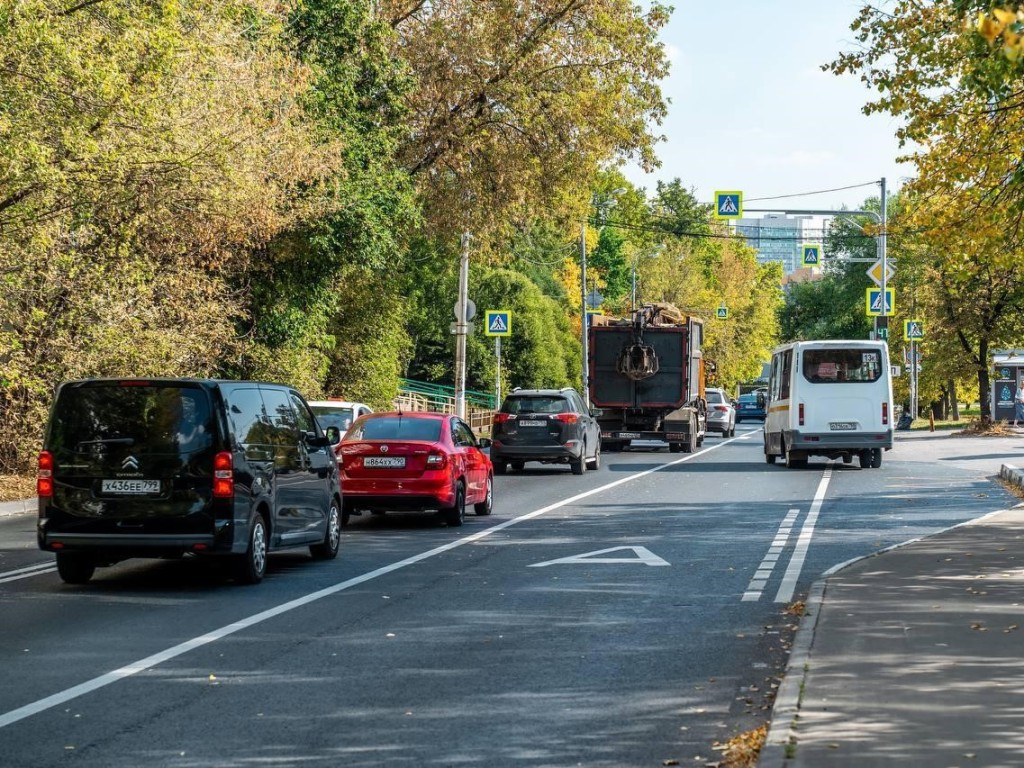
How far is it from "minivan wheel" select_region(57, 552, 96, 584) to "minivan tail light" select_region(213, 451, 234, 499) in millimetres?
1633

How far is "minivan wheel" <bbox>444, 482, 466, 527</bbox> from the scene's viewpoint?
64.2ft

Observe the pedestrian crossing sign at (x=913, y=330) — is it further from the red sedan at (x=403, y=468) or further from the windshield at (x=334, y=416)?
the red sedan at (x=403, y=468)

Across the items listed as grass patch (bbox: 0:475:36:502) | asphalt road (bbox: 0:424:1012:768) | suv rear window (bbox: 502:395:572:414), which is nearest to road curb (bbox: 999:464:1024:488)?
asphalt road (bbox: 0:424:1012:768)

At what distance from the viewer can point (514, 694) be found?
337 inches

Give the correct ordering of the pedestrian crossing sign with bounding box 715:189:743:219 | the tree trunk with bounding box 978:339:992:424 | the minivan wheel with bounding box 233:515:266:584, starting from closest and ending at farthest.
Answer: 1. the minivan wheel with bounding box 233:515:266:584
2. the pedestrian crossing sign with bounding box 715:189:743:219
3. the tree trunk with bounding box 978:339:992:424

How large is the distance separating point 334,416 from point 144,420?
499 inches

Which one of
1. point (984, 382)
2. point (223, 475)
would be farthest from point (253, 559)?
point (984, 382)

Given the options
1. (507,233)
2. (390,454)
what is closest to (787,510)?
(390,454)

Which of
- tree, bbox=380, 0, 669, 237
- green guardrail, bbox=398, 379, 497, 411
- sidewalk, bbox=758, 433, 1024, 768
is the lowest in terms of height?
sidewalk, bbox=758, 433, 1024, 768

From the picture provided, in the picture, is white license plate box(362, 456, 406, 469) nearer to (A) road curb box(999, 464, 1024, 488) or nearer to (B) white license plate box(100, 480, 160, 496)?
(B) white license plate box(100, 480, 160, 496)

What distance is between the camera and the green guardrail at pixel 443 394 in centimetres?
7081

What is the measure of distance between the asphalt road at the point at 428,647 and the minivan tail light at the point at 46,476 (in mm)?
812

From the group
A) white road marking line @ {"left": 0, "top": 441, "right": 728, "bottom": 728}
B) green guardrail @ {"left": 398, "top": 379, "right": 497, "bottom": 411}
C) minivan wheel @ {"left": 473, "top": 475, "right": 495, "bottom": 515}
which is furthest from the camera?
green guardrail @ {"left": 398, "top": 379, "right": 497, "bottom": 411}

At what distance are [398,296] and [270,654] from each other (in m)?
39.6
